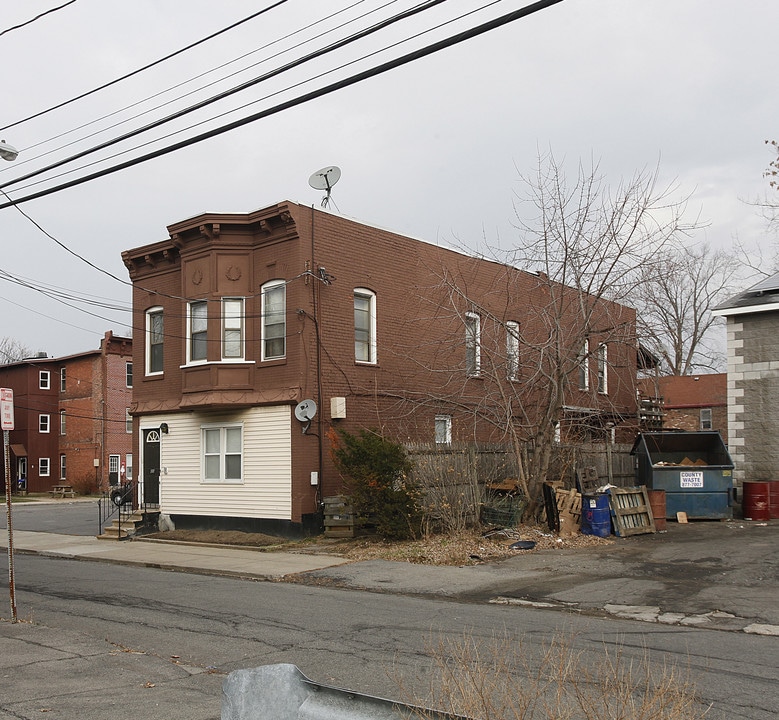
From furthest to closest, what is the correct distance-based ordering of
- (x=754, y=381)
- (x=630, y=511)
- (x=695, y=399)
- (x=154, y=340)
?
1. (x=695, y=399)
2. (x=154, y=340)
3. (x=754, y=381)
4. (x=630, y=511)

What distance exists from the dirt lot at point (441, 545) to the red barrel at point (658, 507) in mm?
1890

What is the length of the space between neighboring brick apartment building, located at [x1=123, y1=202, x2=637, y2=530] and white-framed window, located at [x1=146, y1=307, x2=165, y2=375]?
0.06 m

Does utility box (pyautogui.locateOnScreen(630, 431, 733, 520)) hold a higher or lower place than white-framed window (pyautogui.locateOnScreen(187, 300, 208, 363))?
lower

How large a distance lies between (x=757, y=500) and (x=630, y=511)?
11.8ft

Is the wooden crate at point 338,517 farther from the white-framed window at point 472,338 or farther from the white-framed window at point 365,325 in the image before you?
the white-framed window at point 472,338

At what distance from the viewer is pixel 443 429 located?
24406 millimetres

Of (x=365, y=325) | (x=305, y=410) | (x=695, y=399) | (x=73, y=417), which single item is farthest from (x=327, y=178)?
(x=73, y=417)

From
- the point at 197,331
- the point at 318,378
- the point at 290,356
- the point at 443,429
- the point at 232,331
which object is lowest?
the point at 443,429

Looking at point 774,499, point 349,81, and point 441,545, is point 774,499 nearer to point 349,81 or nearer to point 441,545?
point 441,545

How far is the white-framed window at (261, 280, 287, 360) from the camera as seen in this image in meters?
21.2

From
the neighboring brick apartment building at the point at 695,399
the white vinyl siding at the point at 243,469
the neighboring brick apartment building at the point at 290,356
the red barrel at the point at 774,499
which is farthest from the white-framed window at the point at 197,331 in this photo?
the neighboring brick apartment building at the point at 695,399

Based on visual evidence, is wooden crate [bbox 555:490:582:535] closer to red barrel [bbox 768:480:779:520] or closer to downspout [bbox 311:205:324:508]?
red barrel [bbox 768:480:779:520]

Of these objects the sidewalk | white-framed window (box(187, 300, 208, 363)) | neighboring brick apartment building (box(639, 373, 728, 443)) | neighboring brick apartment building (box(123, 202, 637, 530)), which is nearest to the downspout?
neighboring brick apartment building (box(123, 202, 637, 530))

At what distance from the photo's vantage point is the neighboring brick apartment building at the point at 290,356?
806 inches
